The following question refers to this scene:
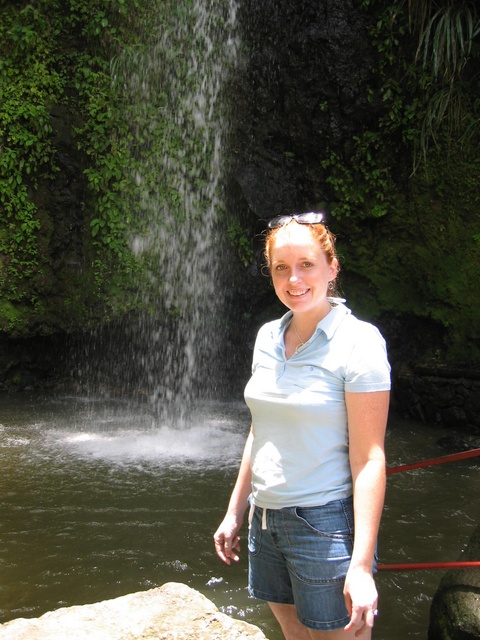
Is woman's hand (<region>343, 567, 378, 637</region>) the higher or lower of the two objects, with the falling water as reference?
lower

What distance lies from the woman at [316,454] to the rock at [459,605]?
105 centimetres

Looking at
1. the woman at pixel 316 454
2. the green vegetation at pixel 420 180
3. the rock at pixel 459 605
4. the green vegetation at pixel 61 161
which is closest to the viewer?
the woman at pixel 316 454

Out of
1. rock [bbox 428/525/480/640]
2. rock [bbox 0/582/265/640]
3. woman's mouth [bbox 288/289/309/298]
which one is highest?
woman's mouth [bbox 288/289/309/298]

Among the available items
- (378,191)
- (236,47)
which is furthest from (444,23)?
(236,47)

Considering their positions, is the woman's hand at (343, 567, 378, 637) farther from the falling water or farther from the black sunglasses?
the falling water

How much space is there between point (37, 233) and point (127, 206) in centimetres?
114

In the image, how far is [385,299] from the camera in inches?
303

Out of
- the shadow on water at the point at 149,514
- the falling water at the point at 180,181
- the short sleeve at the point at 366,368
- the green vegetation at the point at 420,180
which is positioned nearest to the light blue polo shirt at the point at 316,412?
the short sleeve at the point at 366,368

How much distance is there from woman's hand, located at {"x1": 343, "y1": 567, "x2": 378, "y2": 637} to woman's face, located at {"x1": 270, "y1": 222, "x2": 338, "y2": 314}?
69 centimetres

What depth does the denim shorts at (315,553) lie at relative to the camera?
5.26 feet

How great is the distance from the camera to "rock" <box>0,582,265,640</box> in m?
1.89

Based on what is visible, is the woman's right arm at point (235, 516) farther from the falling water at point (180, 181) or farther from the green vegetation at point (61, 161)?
the green vegetation at point (61, 161)

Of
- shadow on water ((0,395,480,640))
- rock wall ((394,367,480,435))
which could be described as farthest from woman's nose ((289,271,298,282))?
rock wall ((394,367,480,435))

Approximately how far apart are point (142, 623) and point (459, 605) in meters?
1.36
